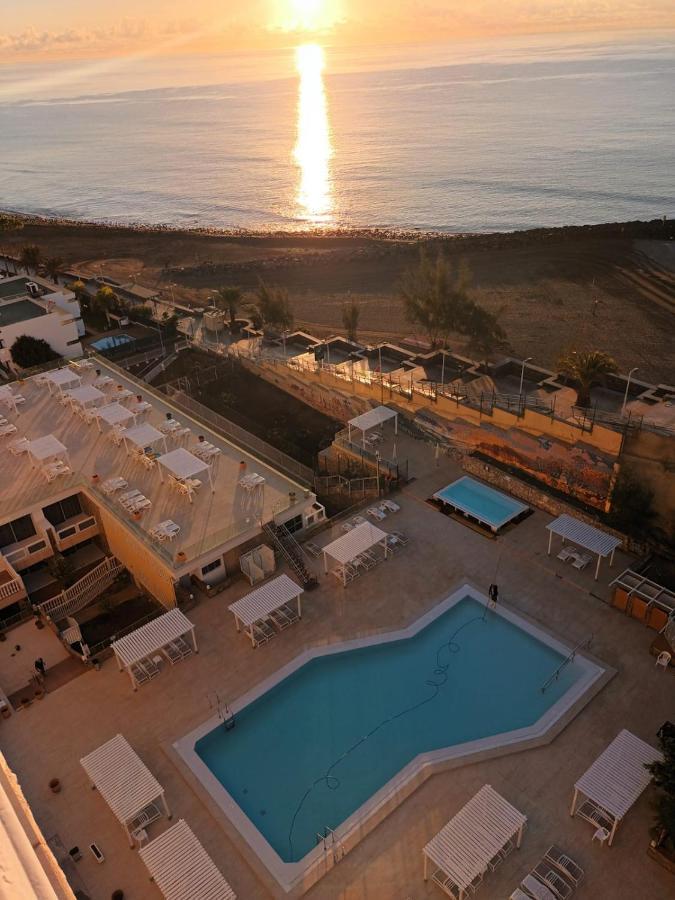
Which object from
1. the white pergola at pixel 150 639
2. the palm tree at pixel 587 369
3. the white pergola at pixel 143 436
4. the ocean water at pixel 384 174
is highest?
the palm tree at pixel 587 369

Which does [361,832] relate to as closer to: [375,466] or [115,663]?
[115,663]

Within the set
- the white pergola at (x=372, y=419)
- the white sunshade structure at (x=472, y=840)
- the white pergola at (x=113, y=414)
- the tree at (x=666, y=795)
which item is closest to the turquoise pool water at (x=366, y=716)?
the white sunshade structure at (x=472, y=840)

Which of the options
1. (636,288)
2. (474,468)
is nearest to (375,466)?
(474,468)

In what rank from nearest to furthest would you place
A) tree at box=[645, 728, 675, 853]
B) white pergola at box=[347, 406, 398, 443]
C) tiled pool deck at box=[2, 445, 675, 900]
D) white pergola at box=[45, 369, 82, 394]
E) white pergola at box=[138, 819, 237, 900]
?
white pergola at box=[138, 819, 237, 900]
tree at box=[645, 728, 675, 853]
tiled pool deck at box=[2, 445, 675, 900]
white pergola at box=[347, 406, 398, 443]
white pergola at box=[45, 369, 82, 394]

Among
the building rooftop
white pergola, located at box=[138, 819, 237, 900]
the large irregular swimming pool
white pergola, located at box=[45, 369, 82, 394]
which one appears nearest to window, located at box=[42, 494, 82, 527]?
the building rooftop

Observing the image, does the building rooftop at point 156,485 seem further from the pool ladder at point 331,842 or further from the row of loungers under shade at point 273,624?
the pool ladder at point 331,842

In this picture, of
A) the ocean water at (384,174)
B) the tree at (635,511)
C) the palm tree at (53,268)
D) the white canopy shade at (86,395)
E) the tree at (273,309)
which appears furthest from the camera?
the ocean water at (384,174)

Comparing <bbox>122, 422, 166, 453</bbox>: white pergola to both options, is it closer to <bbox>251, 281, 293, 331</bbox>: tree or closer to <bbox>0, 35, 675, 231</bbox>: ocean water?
<bbox>251, 281, 293, 331</bbox>: tree

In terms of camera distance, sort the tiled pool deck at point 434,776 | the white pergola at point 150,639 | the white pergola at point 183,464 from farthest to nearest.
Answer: the white pergola at point 183,464, the white pergola at point 150,639, the tiled pool deck at point 434,776
